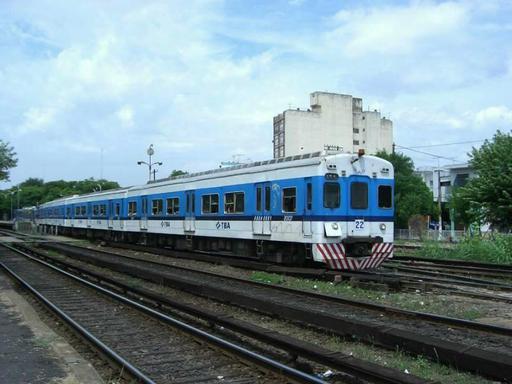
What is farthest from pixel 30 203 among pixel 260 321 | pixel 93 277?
pixel 260 321

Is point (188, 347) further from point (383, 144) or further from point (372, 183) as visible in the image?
point (383, 144)

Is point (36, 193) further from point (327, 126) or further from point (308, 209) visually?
point (308, 209)

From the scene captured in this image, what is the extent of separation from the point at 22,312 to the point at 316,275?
7.29 m

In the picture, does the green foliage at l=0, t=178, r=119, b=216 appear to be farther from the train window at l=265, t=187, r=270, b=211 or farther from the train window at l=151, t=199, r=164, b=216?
the train window at l=265, t=187, r=270, b=211

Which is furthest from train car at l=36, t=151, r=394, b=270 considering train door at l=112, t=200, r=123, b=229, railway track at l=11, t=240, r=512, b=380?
train door at l=112, t=200, r=123, b=229

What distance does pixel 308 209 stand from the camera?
15.4 meters

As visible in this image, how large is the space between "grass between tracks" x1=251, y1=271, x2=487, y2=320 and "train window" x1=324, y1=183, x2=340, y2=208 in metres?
2.12

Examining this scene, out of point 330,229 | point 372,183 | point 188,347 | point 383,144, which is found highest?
point 383,144

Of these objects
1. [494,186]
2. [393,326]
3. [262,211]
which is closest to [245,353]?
[393,326]

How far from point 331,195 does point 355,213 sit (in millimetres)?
953

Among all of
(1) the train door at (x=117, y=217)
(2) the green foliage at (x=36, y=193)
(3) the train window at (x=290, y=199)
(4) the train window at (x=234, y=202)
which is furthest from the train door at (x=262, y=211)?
(2) the green foliage at (x=36, y=193)

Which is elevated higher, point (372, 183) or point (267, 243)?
point (372, 183)

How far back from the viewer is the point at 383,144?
109188 millimetres

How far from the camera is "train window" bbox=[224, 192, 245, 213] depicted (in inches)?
739
